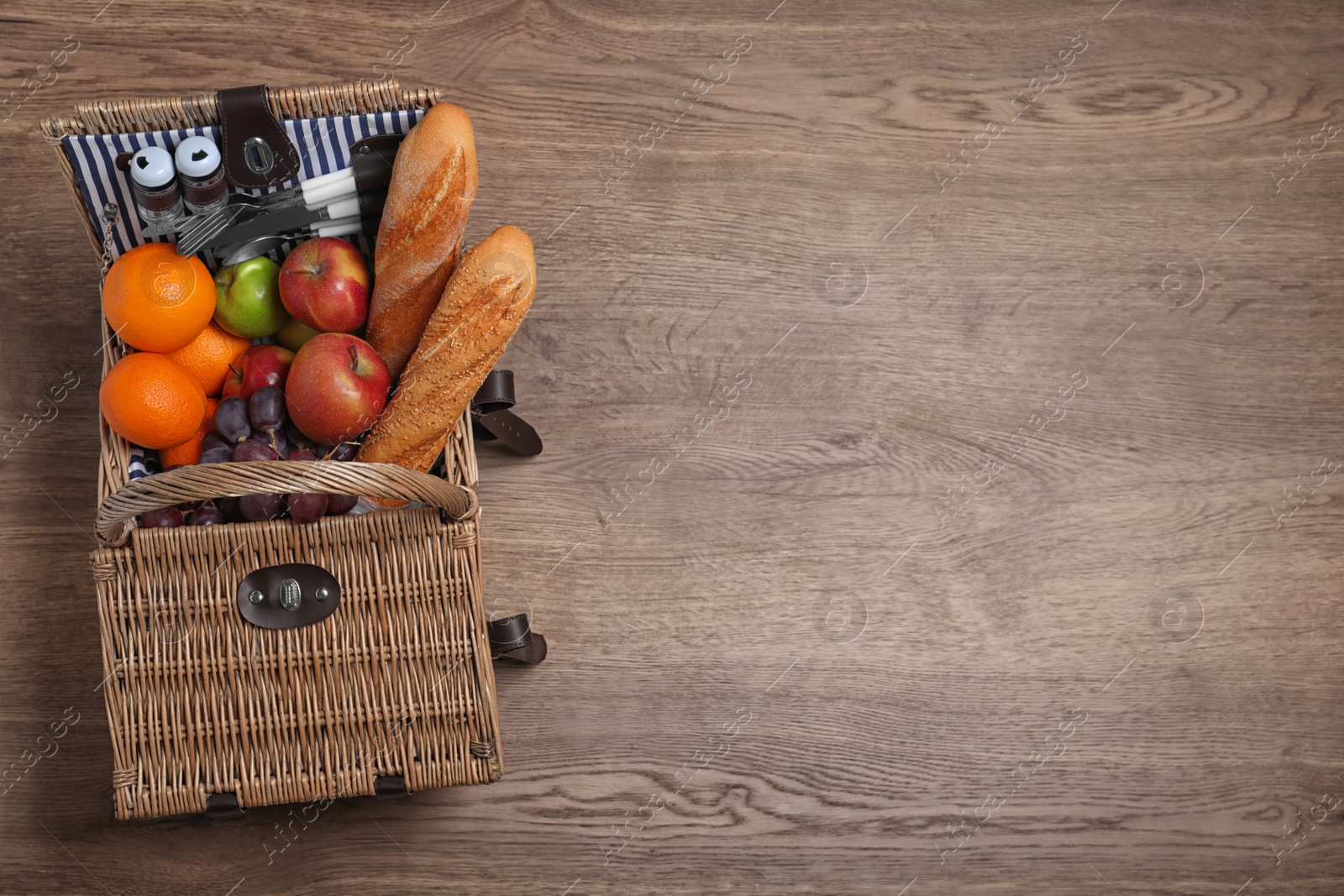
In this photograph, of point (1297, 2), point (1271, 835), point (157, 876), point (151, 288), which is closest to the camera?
point (151, 288)

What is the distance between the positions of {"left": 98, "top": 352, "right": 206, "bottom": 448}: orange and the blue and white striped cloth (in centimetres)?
16

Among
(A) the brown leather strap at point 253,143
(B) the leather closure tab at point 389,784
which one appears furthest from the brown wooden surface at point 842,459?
(A) the brown leather strap at point 253,143

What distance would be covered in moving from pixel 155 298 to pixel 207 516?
218 mm

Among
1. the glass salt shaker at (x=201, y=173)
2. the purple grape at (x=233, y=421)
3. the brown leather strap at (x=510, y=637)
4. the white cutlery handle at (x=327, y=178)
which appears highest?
the glass salt shaker at (x=201, y=173)

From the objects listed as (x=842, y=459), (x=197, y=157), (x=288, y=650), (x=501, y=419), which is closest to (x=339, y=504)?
(x=288, y=650)

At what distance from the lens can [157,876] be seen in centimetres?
110

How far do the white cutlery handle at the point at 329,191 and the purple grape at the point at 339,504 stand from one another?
0.31m

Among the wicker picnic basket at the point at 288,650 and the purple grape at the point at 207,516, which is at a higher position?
the purple grape at the point at 207,516

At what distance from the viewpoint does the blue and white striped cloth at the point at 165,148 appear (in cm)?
91

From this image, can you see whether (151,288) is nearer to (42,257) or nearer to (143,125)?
(143,125)

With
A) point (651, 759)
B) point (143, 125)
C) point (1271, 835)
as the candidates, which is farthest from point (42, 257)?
point (1271, 835)

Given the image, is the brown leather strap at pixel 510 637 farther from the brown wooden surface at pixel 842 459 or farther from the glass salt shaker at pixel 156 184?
the glass salt shaker at pixel 156 184

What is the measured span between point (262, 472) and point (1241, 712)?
1253 mm

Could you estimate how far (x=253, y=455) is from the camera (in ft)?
2.87
